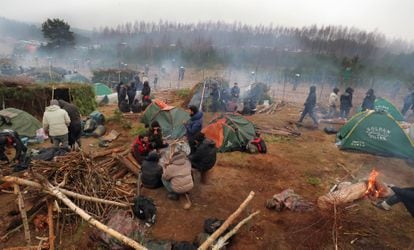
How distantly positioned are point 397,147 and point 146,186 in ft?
28.4

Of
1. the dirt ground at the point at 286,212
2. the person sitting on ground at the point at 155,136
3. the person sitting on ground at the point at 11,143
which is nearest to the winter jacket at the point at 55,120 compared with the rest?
the person sitting on ground at the point at 11,143

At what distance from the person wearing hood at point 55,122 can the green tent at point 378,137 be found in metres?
9.21

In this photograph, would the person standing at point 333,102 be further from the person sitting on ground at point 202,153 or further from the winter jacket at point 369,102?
the person sitting on ground at point 202,153

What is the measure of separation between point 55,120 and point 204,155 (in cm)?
415

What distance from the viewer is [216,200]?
662cm

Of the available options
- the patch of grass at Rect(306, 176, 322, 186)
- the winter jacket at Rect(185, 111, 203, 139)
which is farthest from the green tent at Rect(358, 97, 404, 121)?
the winter jacket at Rect(185, 111, 203, 139)

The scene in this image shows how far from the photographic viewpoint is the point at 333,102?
1445cm

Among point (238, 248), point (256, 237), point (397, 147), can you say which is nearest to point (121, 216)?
point (238, 248)

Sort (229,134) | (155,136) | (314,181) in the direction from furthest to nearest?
(229,134) < (314,181) < (155,136)

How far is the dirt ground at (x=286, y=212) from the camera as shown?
5.26 metres

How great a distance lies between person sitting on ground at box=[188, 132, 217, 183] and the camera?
658 centimetres

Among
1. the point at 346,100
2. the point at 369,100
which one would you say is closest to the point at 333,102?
the point at 346,100

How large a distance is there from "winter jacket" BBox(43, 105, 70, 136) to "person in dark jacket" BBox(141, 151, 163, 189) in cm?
295

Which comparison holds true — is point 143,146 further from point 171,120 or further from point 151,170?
point 171,120
